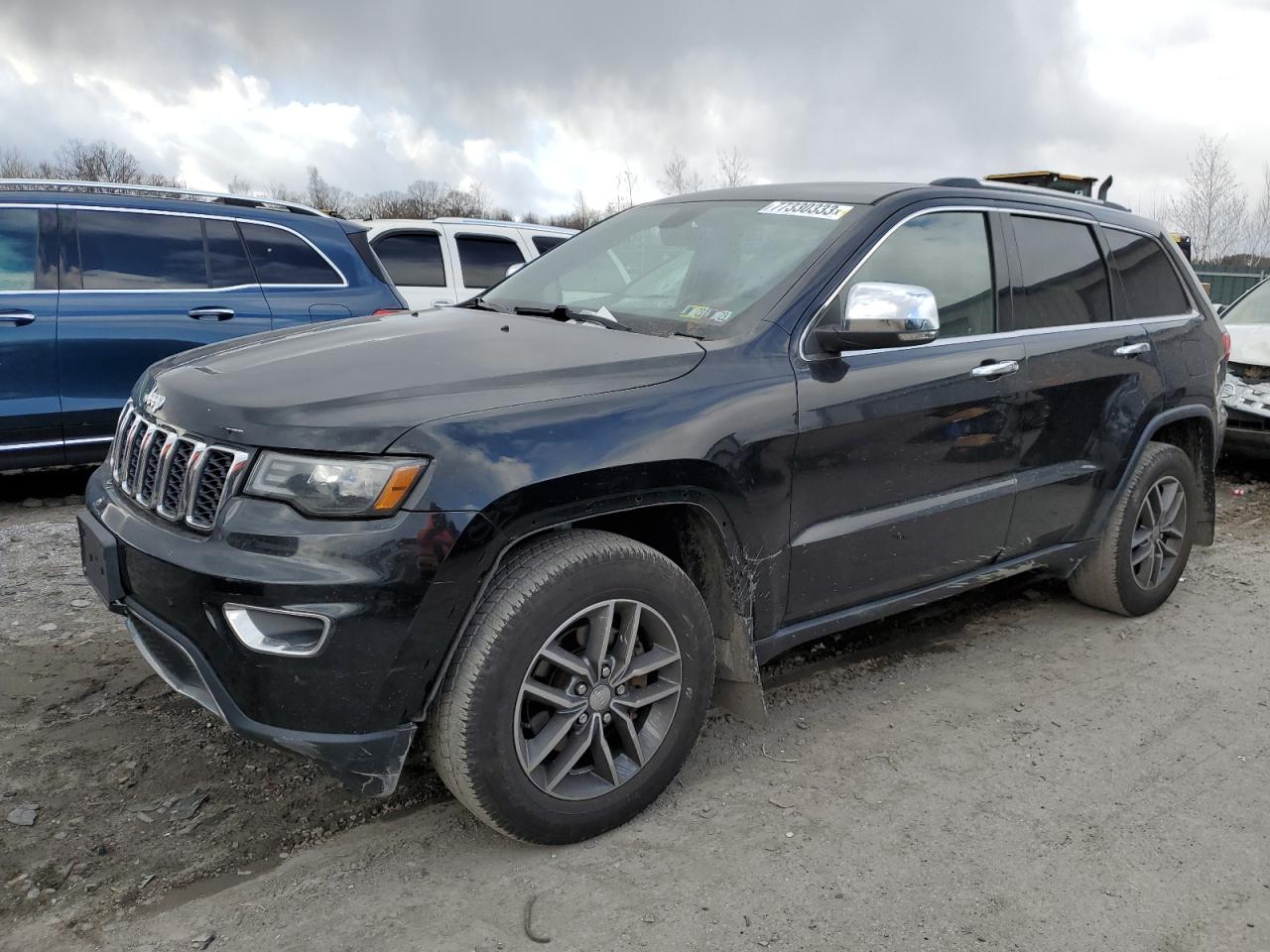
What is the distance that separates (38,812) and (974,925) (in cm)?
257

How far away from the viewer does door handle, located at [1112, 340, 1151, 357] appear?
4199 millimetres

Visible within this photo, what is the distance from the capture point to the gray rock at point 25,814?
284 cm

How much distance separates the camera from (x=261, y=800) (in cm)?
299

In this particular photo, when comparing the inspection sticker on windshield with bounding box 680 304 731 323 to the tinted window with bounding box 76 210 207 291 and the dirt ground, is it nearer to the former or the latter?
the dirt ground

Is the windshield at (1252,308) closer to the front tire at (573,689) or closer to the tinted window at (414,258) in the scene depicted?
the tinted window at (414,258)

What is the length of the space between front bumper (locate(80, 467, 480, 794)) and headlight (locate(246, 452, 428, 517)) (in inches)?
1.2

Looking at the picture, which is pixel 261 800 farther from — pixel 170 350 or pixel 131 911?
pixel 170 350

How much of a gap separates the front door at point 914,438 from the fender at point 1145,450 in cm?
80

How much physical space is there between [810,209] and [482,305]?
1263 millimetres

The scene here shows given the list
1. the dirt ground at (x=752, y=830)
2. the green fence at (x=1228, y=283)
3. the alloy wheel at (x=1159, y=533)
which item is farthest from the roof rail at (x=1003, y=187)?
the green fence at (x=1228, y=283)

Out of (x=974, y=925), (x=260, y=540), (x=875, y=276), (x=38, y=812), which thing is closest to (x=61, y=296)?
(x=38, y=812)

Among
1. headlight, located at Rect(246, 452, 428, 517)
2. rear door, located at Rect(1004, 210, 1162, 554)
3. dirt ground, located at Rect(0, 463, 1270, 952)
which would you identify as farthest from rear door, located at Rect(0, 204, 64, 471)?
rear door, located at Rect(1004, 210, 1162, 554)

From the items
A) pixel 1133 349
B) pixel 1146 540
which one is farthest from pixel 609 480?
pixel 1146 540

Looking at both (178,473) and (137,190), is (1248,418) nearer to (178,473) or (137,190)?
(178,473)
